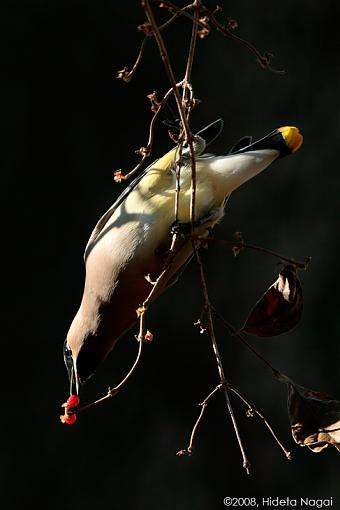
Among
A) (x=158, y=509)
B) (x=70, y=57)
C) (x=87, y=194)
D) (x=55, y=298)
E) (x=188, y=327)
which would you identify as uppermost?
(x=70, y=57)

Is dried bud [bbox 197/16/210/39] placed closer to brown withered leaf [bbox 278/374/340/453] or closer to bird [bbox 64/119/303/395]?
bird [bbox 64/119/303/395]

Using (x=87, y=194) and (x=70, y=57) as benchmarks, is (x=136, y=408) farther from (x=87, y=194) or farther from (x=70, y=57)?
(x=70, y=57)

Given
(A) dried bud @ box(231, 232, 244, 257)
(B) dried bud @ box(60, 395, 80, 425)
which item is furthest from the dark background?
(A) dried bud @ box(231, 232, 244, 257)

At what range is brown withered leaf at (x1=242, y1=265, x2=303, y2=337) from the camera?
123 cm

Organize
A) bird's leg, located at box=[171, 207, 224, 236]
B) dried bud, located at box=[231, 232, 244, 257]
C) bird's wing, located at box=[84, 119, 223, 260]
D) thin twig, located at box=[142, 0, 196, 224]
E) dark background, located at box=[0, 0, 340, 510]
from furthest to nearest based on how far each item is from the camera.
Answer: dark background, located at box=[0, 0, 340, 510], bird's wing, located at box=[84, 119, 223, 260], bird's leg, located at box=[171, 207, 224, 236], dried bud, located at box=[231, 232, 244, 257], thin twig, located at box=[142, 0, 196, 224]

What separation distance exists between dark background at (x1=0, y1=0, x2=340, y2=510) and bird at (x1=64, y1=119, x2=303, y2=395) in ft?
4.22

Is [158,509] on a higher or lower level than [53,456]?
lower

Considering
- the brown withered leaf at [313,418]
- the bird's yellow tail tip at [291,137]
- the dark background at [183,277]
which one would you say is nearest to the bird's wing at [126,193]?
the bird's yellow tail tip at [291,137]

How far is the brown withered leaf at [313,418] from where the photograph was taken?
1203 mm

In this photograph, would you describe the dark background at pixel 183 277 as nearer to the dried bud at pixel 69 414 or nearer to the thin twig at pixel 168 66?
the dried bud at pixel 69 414

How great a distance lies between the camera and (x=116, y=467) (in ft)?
9.41

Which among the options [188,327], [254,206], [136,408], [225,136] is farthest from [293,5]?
[136,408]

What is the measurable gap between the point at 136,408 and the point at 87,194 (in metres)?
0.76

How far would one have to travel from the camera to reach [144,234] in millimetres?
1406
